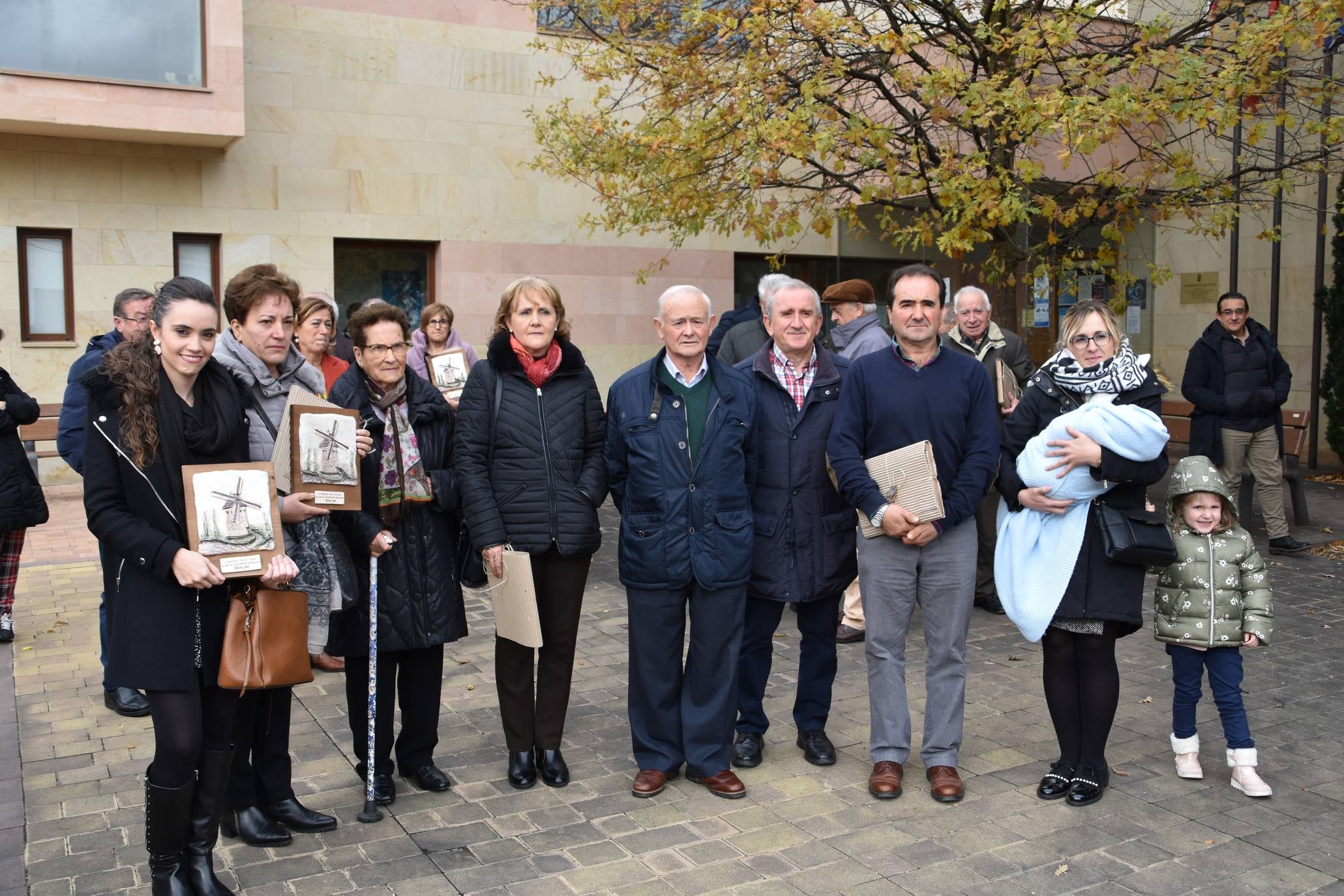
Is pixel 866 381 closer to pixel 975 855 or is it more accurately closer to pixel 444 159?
pixel 975 855

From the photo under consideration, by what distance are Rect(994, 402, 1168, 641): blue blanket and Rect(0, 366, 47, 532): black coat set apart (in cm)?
559

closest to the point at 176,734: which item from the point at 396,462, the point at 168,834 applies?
the point at 168,834

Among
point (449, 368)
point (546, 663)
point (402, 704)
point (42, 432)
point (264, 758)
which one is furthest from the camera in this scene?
point (42, 432)

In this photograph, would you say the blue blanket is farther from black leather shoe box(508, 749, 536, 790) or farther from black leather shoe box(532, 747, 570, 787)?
black leather shoe box(508, 749, 536, 790)

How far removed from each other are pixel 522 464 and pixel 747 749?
1623 millimetres

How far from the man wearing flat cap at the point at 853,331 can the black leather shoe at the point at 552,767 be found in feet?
8.61

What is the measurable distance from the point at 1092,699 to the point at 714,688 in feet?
4.99

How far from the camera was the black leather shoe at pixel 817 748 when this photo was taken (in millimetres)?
5254

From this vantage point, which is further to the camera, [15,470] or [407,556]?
[15,470]

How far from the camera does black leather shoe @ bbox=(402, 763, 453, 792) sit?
4.95 m

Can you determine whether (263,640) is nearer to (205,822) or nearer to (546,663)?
(205,822)

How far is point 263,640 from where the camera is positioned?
12.9ft

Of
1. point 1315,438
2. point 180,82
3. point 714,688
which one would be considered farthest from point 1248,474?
point 180,82

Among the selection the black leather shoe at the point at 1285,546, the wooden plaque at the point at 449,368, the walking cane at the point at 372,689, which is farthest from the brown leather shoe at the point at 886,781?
the black leather shoe at the point at 1285,546
